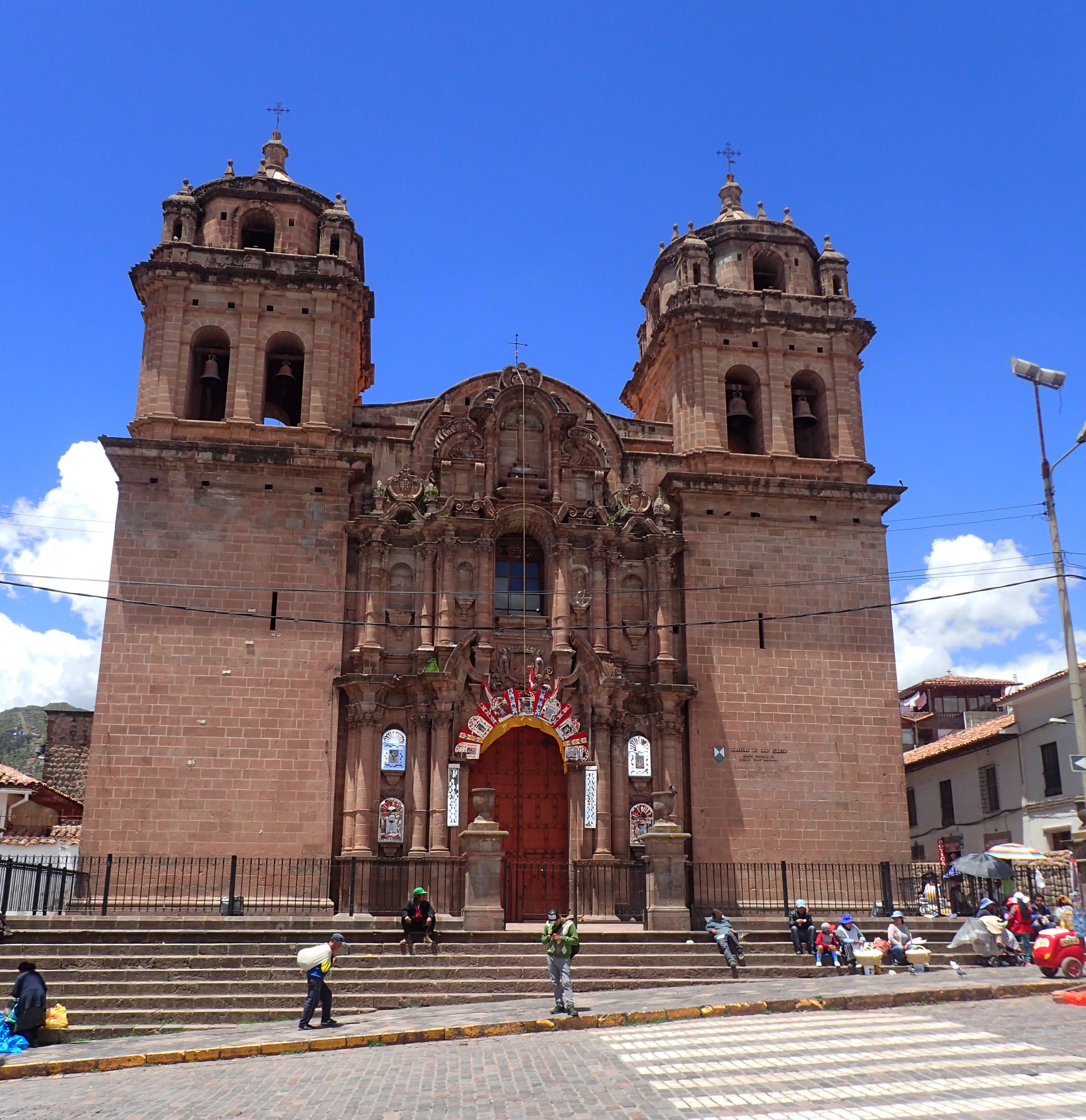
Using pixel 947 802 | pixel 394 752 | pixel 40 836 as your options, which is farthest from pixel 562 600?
pixel 947 802

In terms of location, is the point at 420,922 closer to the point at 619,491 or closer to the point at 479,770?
the point at 479,770

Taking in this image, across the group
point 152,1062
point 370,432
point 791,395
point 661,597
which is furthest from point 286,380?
point 152,1062

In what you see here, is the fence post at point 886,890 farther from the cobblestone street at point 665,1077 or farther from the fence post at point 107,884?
the fence post at point 107,884

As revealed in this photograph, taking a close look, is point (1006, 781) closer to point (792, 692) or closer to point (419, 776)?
point (792, 692)

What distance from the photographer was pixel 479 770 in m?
22.9

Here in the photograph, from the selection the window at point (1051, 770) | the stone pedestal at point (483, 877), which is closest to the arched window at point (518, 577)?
the stone pedestal at point (483, 877)

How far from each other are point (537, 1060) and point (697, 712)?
42.7ft

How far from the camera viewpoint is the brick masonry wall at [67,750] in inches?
1479

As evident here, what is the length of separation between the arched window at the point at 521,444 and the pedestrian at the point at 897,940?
39.3 feet

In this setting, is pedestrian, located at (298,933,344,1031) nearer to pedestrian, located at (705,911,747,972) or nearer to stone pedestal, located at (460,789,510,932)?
stone pedestal, located at (460,789,510,932)

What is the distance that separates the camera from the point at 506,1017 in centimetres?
1364

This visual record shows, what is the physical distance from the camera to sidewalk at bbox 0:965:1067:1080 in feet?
39.9

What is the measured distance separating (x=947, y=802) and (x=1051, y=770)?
6.38m

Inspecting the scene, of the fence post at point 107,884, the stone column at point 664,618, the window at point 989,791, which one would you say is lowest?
the fence post at point 107,884
